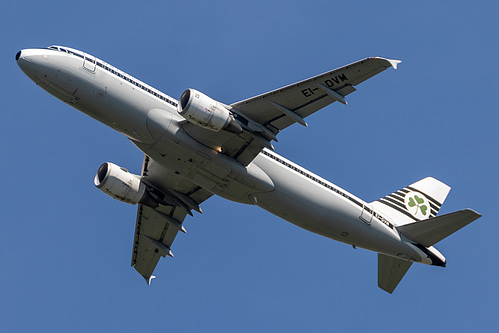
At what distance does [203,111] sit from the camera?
38906 millimetres

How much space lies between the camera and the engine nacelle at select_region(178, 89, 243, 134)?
127 ft

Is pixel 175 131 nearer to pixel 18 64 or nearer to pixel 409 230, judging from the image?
pixel 18 64

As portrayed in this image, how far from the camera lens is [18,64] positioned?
39.4m

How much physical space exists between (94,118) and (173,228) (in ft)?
43.7

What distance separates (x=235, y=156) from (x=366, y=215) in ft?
32.4

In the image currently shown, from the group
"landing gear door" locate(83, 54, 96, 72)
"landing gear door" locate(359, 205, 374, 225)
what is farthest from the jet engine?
"landing gear door" locate(359, 205, 374, 225)

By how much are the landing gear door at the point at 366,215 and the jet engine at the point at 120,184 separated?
14.4 metres

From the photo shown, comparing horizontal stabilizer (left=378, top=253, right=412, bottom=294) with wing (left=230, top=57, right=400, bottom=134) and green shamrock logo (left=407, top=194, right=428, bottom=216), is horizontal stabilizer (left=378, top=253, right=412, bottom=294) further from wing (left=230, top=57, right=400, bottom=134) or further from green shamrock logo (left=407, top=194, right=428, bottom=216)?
wing (left=230, top=57, right=400, bottom=134)

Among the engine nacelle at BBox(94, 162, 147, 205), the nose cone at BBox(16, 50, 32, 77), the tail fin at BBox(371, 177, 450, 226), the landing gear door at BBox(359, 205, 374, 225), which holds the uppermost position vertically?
the tail fin at BBox(371, 177, 450, 226)

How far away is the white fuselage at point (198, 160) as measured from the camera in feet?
130

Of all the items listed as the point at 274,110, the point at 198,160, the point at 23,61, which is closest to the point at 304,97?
the point at 274,110

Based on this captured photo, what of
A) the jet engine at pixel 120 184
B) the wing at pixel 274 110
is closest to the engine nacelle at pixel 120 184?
the jet engine at pixel 120 184

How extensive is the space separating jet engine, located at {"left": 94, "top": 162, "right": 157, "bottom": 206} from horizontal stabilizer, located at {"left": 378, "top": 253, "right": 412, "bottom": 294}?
56.1 feet

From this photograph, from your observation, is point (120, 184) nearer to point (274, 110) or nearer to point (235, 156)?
point (235, 156)
